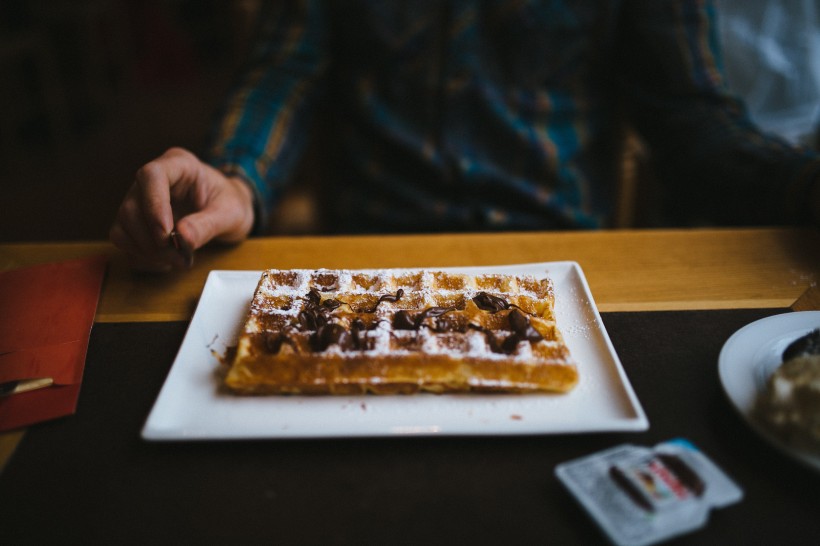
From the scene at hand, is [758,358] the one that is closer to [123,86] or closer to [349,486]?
[349,486]

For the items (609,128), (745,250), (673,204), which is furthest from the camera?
(673,204)

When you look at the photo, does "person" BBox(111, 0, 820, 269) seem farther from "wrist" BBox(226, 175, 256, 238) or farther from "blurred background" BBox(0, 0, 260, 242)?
"blurred background" BBox(0, 0, 260, 242)

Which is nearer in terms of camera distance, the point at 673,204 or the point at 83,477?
the point at 83,477

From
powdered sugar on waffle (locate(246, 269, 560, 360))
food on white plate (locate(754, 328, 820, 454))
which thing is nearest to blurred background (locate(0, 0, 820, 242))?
powdered sugar on waffle (locate(246, 269, 560, 360))

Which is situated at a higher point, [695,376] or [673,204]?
[695,376]

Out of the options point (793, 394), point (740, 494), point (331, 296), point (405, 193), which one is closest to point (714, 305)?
point (793, 394)

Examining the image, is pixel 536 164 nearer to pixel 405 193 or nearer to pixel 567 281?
pixel 405 193

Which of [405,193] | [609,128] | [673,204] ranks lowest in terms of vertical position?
[673,204]
